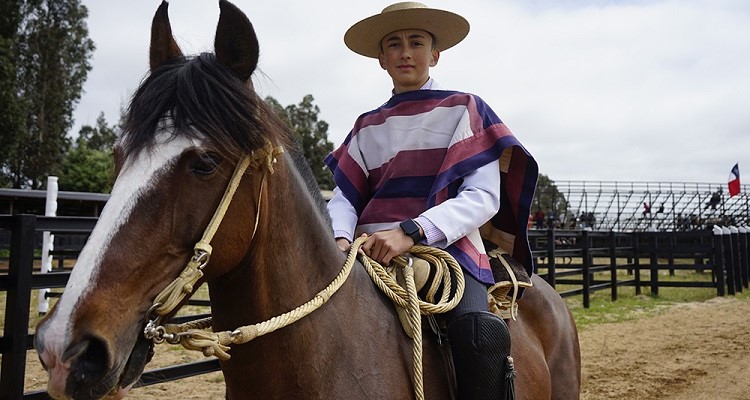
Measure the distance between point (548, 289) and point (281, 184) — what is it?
2.09 meters

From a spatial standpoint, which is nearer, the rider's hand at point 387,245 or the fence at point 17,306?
the rider's hand at point 387,245

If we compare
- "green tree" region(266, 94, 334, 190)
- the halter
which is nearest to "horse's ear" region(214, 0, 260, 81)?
the halter

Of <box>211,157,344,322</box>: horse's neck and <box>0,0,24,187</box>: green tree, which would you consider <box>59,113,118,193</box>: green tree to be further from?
<box>211,157,344,322</box>: horse's neck

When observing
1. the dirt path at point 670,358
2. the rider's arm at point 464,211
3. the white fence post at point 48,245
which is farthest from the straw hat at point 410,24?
the white fence post at point 48,245

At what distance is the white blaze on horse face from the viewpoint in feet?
3.93

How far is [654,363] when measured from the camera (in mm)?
6836

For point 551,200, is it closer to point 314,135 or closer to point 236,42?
point 314,135

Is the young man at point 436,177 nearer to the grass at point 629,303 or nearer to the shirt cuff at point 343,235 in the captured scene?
the shirt cuff at point 343,235

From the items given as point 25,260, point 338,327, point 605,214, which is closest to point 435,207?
point 338,327

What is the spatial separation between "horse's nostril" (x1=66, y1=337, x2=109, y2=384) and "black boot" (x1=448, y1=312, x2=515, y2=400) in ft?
3.87

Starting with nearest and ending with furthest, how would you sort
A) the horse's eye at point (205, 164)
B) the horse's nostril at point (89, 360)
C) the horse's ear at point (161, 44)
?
the horse's nostril at point (89, 360)
the horse's eye at point (205, 164)
the horse's ear at point (161, 44)

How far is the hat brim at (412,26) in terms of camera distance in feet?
8.23

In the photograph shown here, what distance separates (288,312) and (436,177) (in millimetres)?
865

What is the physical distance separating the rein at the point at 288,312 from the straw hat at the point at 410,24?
3.37 feet
